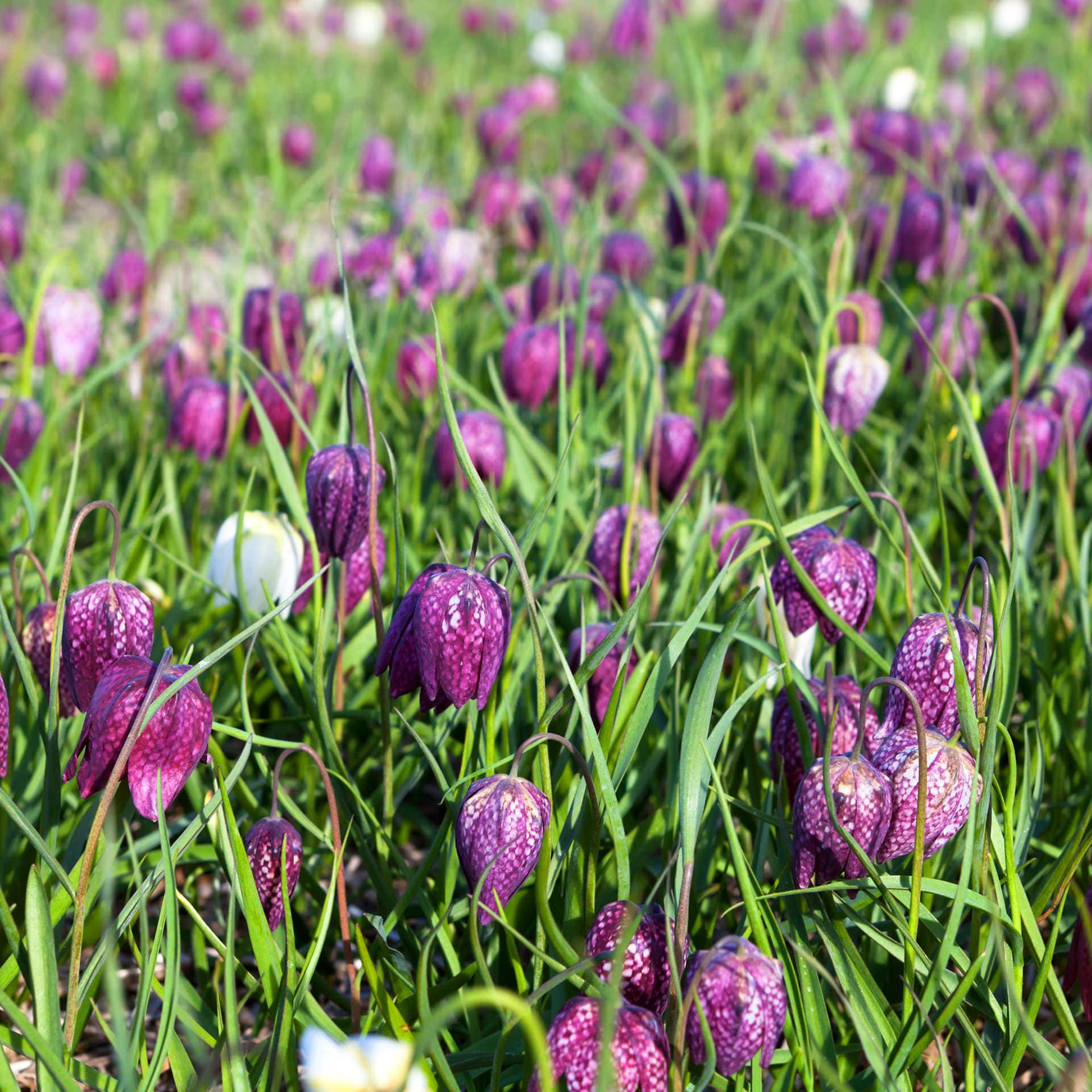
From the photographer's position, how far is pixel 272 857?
0.92 m

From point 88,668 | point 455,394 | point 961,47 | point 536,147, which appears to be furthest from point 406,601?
point 961,47

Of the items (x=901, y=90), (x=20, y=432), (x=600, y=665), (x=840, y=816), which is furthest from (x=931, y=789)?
(x=901, y=90)

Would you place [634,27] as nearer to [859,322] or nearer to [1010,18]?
[1010,18]

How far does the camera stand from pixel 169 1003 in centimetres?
80

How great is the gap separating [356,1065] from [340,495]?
527mm

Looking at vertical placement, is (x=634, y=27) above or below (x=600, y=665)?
above

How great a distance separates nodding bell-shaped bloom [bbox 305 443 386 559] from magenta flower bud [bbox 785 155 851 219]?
1508 millimetres

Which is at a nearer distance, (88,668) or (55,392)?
(88,668)

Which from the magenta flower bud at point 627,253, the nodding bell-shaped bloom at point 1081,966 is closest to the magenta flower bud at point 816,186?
the magenta flower bud at point 627,253

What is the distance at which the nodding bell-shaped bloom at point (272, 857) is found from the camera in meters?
0.92

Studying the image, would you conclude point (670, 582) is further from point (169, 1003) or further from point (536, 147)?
point (536, 147)

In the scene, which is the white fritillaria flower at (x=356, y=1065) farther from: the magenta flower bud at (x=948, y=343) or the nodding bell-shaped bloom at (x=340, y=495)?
the magenta flower bud at (x=948, y=343)

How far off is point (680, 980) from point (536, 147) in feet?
11.4

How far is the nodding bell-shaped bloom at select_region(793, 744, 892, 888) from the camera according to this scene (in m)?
0.86
